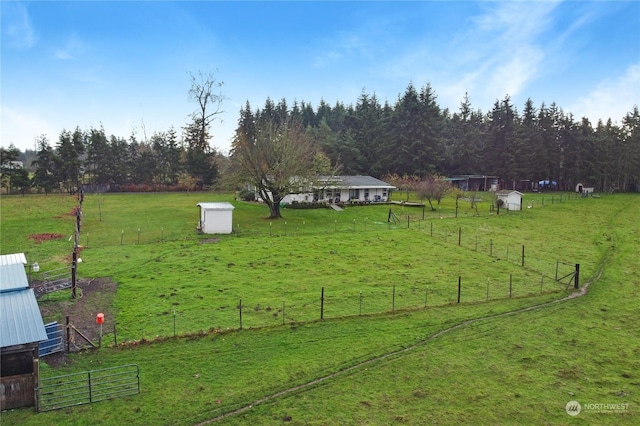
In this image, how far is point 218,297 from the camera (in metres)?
19.9

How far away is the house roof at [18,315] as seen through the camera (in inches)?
477

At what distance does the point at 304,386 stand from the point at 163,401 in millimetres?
3921

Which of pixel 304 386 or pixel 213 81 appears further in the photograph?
pixel 213 81

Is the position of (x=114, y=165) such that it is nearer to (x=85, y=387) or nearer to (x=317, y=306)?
(x=317, y=306)

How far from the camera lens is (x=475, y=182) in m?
76.7

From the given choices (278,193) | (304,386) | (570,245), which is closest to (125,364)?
(304,386)

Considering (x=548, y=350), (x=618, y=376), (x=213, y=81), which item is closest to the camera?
(x=618, y=376)

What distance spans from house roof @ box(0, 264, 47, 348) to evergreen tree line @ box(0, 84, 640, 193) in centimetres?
5380

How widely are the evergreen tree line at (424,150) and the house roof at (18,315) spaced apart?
53.8 metres

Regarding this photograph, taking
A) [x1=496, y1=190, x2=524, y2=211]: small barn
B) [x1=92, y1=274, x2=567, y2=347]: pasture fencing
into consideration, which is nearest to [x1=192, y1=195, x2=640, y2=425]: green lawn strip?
[x1=92, y1=274, x2=567, y2=347]: pasture fencing

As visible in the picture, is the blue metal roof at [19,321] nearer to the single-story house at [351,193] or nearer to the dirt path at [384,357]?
the dirt path at [384,357]

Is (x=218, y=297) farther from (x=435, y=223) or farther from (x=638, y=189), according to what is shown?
(x=638, y=189)

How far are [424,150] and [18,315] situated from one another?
6474 centimetres

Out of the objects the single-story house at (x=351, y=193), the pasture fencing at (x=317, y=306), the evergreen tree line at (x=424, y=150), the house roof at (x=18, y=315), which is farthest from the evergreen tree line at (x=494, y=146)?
the house roof at (x=18, y=315)
